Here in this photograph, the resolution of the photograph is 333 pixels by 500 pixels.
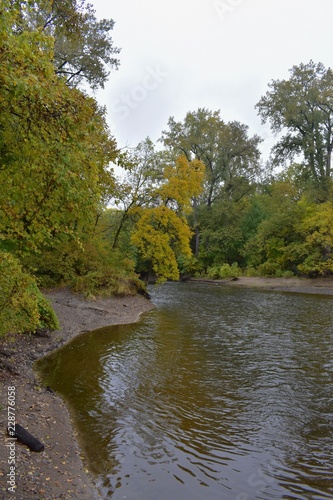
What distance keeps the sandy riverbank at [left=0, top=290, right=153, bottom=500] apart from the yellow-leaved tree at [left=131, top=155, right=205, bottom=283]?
1187 centimetres

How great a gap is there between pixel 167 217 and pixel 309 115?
2347 cm

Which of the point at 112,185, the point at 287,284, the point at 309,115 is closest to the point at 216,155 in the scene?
the point at 309,115

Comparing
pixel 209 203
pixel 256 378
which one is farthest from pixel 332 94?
pixel 256 378

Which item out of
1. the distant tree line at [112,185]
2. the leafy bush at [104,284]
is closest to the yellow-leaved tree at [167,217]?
the distant tree line at [112,185]

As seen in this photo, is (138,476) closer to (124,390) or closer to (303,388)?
(124,390)

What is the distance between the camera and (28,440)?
5.09m

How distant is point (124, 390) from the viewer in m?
8.12

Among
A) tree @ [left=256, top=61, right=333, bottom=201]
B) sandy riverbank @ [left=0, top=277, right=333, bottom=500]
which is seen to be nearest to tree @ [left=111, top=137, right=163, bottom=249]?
sandy riverbank @ [left=0, top=277, right=333, bottom=500]

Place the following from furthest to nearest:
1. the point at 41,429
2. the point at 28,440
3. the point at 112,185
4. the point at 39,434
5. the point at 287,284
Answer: the point at 287,284 → the point at 112,185 → the point at 41,429 → the point at 39,434 → the point at 28,440

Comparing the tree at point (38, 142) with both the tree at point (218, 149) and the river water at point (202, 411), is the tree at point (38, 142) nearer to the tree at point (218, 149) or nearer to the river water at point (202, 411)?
the river water at point (202, 411)

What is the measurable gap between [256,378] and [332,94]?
34.7 meters

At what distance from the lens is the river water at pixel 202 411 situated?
16.2ft

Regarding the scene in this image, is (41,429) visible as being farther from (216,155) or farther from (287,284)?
(216,155)

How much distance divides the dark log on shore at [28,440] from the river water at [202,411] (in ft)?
2.43
